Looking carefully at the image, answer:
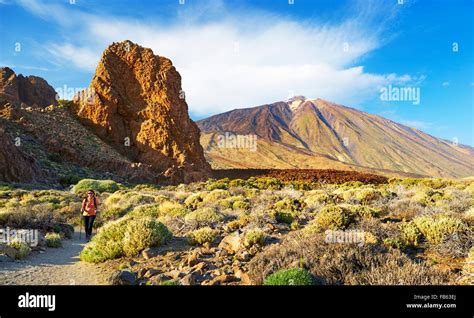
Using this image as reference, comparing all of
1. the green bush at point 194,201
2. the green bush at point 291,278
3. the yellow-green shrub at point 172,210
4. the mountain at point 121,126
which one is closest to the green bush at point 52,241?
the yellow-green shrub at point 172,210

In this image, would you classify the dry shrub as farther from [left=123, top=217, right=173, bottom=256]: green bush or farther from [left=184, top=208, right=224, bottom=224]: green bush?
[left=184, top=208, right=224, bottom=224]: green bush

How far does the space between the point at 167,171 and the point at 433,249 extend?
34412 millimetres

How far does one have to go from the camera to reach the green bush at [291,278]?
16.6 ft

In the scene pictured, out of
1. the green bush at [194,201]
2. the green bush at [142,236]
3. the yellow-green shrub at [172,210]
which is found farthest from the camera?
the green bush at [194,201]

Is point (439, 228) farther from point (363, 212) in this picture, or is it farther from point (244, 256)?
point (244, 256)

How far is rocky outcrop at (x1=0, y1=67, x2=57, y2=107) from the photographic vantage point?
Answer: 61156 millimetres

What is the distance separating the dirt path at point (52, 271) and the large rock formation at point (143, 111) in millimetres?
31729

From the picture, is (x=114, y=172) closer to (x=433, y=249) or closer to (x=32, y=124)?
(x=32, y=124)

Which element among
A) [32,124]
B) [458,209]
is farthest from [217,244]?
[32,124]

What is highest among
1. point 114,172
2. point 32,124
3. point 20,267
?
point 32,124

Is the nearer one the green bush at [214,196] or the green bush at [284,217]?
the green bush at [284,217]

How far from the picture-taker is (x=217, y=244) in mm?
8539

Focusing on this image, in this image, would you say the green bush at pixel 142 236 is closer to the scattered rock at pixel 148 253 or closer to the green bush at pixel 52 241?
the scattered rock at pixel 148 253

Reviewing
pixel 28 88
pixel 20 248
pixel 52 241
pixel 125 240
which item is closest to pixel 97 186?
pixel 52 241
